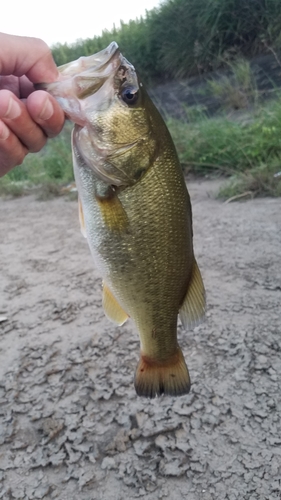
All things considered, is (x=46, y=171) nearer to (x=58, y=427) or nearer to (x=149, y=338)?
(x=58, y=427)

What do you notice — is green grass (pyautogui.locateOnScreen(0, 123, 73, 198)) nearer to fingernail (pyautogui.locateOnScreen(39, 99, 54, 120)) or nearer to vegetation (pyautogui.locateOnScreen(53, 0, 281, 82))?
vegetation (pyautogui.locateOnScreen(53, 0, 281, 82))

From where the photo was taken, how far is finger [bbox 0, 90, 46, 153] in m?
1.21

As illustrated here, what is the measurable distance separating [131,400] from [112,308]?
2.72ft

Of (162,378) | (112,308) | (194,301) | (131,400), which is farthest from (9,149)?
(131,400)

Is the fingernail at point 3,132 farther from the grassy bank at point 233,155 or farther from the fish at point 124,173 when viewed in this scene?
the grassy bank at point 233,155

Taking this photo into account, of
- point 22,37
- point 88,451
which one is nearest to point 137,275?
point 22,37

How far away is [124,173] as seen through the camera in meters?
1.29

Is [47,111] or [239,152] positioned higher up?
[47,111]

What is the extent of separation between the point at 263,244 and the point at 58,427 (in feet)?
6.97

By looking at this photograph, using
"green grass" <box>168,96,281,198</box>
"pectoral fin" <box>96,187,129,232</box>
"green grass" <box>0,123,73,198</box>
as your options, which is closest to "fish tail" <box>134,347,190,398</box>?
"pectoral fin" <box>96,187,129,232</box>

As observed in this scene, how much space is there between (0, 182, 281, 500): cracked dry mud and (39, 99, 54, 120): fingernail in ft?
4.37

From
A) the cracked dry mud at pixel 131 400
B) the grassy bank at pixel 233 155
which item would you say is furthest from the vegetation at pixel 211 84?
the cracked dry mud at pixel 131 400

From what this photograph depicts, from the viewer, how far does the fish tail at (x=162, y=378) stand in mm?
1432

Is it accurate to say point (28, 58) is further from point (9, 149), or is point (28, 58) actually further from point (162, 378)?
point (162, 378)
